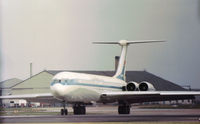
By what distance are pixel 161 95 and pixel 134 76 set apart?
3010cm

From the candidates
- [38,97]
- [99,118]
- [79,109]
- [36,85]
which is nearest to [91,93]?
[79,109]

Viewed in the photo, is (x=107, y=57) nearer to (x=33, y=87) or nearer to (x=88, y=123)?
(x=88, y=123)

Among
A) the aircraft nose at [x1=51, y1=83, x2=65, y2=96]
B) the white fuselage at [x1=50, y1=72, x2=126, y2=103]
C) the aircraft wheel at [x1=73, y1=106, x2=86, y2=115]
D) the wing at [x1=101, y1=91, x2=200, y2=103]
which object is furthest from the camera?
the aircraft wheel at [x1=73, y1=106, x2=86, y2=115]

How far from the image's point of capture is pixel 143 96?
37438mm

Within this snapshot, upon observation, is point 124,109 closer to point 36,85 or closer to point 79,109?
point 79,109

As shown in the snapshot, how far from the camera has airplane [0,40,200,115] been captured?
35.1m

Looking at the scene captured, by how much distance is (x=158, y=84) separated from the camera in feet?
221

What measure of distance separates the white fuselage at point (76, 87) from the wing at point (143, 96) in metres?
Answer: 0.91

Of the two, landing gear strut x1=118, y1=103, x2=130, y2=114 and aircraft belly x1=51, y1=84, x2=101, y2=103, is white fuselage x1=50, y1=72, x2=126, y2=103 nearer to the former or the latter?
aircraft belly x1=51, y1=84, x2=101, y2=103

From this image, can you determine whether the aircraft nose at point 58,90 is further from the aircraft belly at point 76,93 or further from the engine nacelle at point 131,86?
the engine nacelle at point 131,86

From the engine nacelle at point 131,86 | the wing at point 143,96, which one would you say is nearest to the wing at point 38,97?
the wing at point 143,96

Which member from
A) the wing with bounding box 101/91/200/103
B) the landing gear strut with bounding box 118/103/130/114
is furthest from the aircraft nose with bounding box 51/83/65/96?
the landing gear strut with bounding box 118/103/130/114

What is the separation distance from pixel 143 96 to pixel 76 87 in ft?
16.9

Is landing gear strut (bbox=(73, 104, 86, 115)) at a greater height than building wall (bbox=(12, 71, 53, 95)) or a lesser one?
lesser
